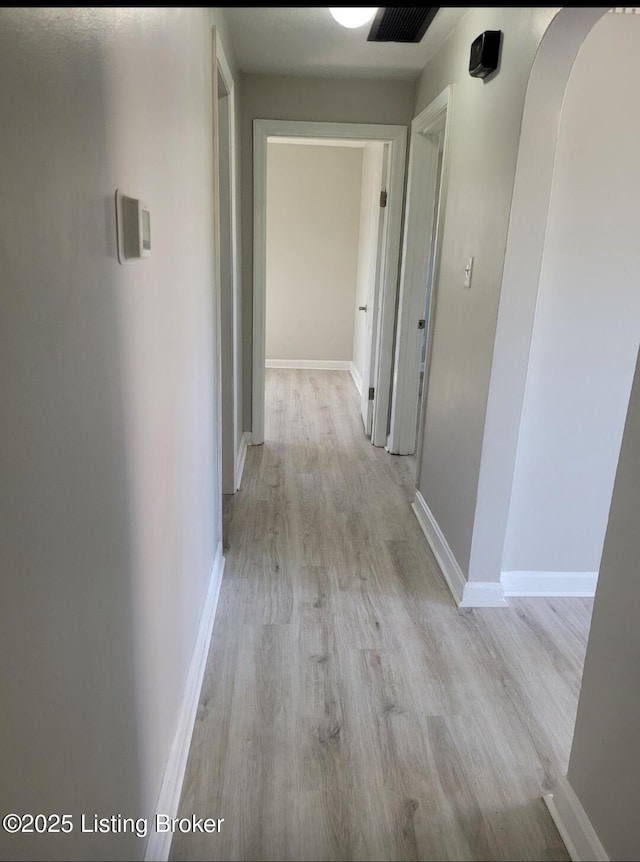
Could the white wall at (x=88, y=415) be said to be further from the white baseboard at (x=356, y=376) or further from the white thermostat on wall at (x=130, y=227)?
the white baseboard at (x=356, y=376)

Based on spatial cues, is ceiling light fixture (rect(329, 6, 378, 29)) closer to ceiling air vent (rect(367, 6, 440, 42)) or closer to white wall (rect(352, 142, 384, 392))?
ceiling air vent (rect(367, 6, 440, 42))

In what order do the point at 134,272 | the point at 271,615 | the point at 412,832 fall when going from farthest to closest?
the point at 271,615
the point at 412,832
the point at 134,272

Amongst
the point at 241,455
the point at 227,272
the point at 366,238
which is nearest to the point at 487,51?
the point at 227,272

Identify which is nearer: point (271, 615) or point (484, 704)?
point (484, 704)

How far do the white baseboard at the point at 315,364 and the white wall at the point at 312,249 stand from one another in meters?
0.03

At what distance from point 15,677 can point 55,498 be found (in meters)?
0.22

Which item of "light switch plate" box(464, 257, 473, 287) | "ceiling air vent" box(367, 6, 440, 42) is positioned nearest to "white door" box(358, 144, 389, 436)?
"ceiling air vent" box(367, 6, 440, 42)

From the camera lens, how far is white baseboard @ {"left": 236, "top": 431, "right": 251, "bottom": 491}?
3745 millimetres

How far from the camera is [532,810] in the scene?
64.4 inches

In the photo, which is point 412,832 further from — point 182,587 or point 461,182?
point 461,182

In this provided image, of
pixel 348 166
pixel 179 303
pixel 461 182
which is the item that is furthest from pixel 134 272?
pixel 348 166

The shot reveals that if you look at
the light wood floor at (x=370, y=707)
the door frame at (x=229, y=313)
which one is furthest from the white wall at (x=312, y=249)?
the light wood floor at (x=370, y=707)

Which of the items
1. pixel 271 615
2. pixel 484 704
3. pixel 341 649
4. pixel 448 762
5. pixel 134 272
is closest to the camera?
pixel 134 272

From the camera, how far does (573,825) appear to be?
1521 millimetres
